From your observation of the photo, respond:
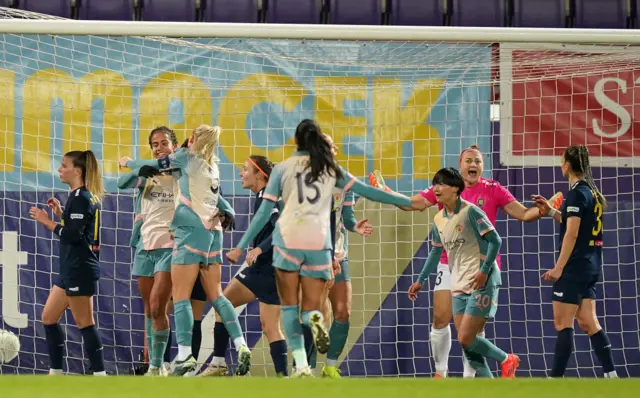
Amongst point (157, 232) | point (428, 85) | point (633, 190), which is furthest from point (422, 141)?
point (157, 232)

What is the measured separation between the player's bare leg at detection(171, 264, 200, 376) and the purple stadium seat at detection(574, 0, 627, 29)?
541 centimetres

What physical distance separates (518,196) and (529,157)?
0.35m

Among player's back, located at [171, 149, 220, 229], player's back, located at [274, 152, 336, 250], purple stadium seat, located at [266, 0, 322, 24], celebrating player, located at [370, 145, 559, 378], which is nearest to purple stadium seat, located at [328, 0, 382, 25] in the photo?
purple stadium seat, located at [266, 0, 322, 24]

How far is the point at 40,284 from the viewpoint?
913 centimetres

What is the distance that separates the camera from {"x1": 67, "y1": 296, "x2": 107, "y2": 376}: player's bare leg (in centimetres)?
719

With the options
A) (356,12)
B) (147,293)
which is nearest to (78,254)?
(147,293)

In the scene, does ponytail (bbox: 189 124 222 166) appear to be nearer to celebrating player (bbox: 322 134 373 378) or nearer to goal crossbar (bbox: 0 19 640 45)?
goal crossbar (bbox: 0 19 640 45)

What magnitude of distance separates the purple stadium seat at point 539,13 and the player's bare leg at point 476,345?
432cm

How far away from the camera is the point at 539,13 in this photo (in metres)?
10.5

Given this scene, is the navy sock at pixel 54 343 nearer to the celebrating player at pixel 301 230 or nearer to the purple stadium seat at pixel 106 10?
the celebrating player at pixel 301 230

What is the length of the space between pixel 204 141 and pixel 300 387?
2.43m

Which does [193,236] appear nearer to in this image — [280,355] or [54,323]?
[280,355]

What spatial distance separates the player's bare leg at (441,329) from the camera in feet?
25.5

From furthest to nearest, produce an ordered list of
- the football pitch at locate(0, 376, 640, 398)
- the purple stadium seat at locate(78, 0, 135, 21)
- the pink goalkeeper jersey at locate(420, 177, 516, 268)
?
the purple stadium seat at locate(78, 0, 135, 21)
the pink goalkeeper jersey at locate(420, 177, 516, 268)
the football pitch at locate(0, 376, 640, 398)
